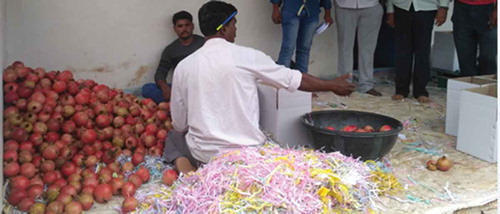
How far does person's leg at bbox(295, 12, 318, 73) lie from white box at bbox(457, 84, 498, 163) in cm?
223

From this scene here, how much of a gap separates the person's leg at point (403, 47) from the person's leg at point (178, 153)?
3023 mm

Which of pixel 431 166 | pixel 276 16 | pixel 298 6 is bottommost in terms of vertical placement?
pixel 431 166

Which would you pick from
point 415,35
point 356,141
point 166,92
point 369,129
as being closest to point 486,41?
point 415,35

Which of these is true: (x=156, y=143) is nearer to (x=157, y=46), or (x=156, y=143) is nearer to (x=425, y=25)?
(x=157, y=46)

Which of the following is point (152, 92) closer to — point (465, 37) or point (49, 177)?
point (49, 177)

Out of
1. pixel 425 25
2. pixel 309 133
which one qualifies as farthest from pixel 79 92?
pixel 425 25

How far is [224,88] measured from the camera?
3232 mm

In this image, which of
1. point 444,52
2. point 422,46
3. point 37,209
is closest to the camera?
point 37,209

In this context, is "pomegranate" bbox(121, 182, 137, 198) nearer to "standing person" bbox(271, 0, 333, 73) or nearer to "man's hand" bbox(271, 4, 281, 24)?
"standing person" bbox(271, 0, 333, 73)

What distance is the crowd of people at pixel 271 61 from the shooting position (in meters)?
3.24

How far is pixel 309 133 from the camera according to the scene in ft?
12.4

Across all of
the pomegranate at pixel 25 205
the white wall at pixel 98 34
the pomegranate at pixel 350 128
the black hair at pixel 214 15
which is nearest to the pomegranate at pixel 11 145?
the pomegranate at pixel 25 205

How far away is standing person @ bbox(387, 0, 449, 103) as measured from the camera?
5.65 m

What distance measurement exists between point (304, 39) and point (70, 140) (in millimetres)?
3025
